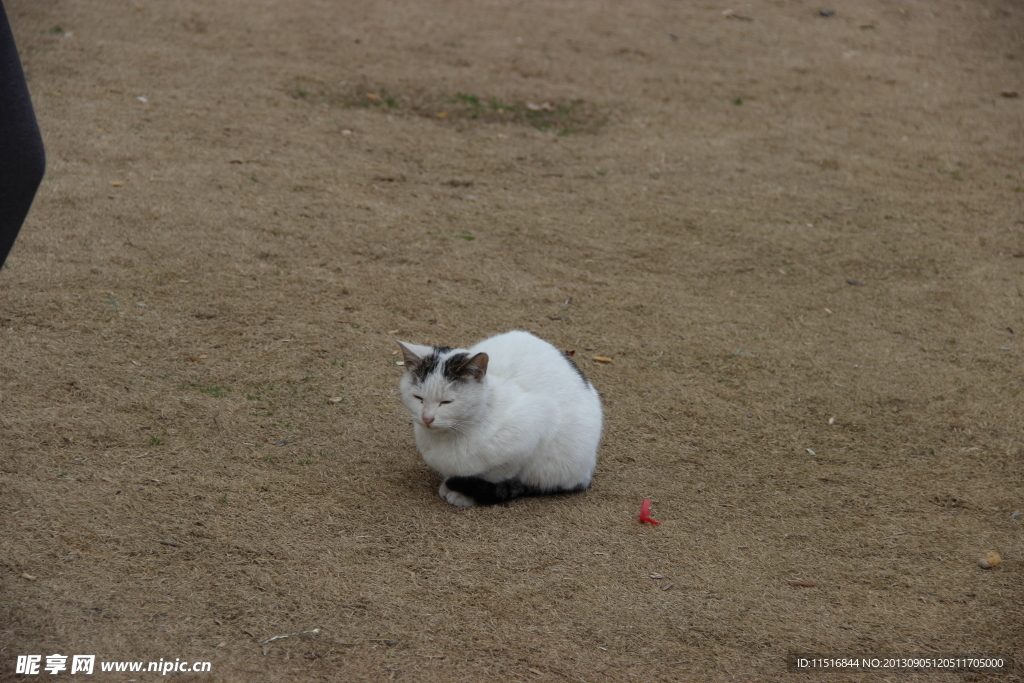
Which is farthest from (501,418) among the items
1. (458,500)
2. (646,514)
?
(646,514)

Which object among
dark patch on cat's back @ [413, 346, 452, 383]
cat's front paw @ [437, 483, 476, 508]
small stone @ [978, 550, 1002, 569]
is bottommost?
cat's front paw @ [437, 483, 476, 508]

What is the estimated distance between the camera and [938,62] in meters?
9.67

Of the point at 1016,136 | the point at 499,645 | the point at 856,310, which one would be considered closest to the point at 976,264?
the point at 856,310

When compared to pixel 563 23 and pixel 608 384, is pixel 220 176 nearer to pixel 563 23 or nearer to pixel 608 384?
pixel 608 384

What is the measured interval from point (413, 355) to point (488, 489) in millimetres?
622

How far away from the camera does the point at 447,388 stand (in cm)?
330

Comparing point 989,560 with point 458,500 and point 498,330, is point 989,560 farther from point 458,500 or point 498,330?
point 498,330

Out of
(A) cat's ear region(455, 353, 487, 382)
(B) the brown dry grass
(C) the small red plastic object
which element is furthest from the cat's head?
(C) the small red plastic object

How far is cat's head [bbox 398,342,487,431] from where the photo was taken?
3301 mm

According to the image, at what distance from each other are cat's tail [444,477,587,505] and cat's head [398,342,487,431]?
26 centimetres

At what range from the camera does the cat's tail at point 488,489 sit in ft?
11.6

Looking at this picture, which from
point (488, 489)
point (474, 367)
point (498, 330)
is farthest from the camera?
point (498, 330)

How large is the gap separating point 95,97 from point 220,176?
5.59 ft

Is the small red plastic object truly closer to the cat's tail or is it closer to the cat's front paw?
the cat's tail
